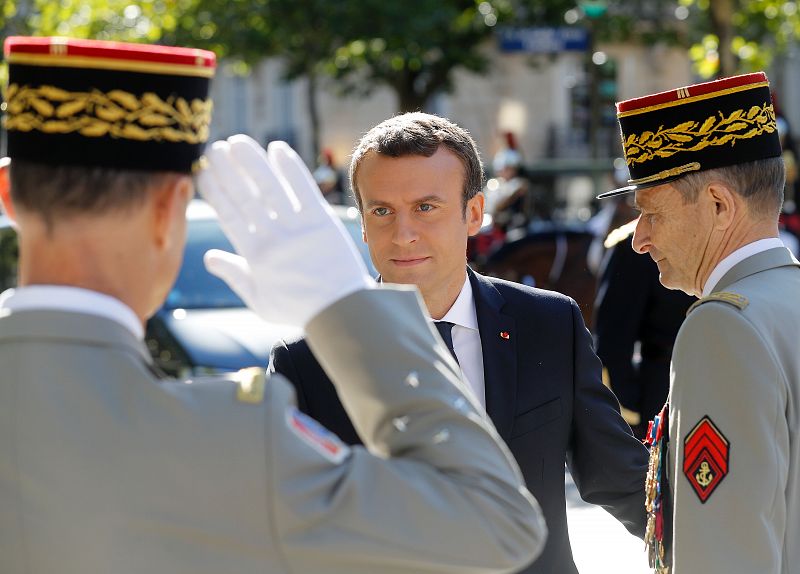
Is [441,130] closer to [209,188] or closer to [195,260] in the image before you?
[209,188]

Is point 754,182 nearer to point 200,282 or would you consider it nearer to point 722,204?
point 722,204

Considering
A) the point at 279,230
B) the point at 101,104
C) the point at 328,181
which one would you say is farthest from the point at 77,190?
the point at 328,181

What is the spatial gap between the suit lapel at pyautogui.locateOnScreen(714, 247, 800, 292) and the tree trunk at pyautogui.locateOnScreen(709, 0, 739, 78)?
38.0 ft

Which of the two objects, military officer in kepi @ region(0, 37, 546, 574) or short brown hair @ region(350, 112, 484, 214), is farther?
short brown hair @ region(350, 112, 484, 214)

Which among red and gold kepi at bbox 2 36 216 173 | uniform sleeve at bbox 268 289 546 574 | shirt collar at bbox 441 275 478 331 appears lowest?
shirt collar at bbox 441 275 478 331

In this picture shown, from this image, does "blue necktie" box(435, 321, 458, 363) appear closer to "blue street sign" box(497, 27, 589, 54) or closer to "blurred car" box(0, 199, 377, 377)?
"blurred car" box(0, 199, 377, 377)

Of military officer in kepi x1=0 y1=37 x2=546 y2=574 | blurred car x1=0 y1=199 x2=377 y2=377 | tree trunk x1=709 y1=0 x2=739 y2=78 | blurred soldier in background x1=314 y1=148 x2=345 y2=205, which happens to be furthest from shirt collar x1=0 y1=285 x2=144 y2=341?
blurred soldier in background x1=314 y1=148 x2=345 y2=205

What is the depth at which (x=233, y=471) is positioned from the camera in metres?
1.58

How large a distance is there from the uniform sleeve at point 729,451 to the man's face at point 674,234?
0.36m

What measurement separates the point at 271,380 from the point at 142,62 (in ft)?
1.38

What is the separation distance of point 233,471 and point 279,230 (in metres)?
0.31

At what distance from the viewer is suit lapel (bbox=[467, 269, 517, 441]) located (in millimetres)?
2906

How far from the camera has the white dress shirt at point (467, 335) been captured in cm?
303

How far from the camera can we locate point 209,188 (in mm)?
1692
